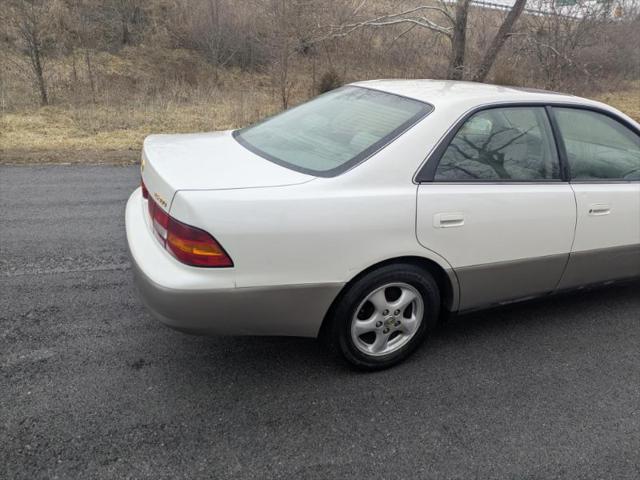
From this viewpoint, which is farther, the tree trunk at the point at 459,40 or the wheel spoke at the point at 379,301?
the tree trunk at the point at 459,40

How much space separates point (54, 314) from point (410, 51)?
17.6 m

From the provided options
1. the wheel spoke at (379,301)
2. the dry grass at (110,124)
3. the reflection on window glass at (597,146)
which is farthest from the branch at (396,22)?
the wheel spoke at (379,301)

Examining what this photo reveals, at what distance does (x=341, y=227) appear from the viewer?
8.35 ft

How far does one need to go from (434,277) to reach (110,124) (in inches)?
406

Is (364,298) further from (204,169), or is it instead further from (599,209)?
(599,209)

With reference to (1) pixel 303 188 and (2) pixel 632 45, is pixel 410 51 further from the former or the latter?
(1) pixel 303 188

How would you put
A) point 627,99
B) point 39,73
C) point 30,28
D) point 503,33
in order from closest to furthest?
point 503,33 → point 30,28 → point 39,73 → point 627,99

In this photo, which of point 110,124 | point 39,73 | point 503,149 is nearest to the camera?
point 503,149

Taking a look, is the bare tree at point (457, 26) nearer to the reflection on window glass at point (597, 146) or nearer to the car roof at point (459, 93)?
the car roof at point (459, 93)

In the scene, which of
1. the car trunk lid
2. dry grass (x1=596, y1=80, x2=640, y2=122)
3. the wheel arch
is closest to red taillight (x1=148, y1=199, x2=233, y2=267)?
the car trunk lid

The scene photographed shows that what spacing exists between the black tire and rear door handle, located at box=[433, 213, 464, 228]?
259 millimetres

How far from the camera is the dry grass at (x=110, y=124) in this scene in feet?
28.2

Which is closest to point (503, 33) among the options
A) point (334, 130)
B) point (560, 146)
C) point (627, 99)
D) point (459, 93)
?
point (627, 99)

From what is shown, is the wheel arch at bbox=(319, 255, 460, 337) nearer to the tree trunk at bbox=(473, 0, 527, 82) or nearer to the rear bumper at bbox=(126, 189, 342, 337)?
the rear bumper at bbox=(126, 189, 342, 337)
